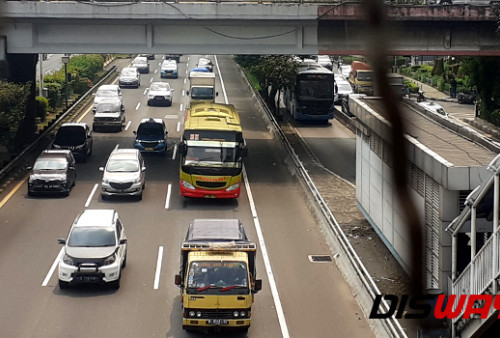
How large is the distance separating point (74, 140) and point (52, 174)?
6.50 metres

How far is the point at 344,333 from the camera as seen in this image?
18.8 metres

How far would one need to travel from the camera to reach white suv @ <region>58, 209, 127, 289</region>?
2109 cm

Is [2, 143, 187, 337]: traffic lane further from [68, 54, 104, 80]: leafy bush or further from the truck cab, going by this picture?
[68, 54, 104, 80]: leafy bush

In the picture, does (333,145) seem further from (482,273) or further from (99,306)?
(482,273)

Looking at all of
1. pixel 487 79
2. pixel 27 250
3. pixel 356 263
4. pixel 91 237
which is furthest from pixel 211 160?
pixel 487 79

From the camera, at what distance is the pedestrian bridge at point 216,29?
35562 millimetres

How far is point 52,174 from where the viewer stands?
105 feet

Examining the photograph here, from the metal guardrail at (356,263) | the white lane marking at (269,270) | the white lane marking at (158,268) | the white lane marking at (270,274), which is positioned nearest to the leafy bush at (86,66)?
the white lane marking at (269,270)

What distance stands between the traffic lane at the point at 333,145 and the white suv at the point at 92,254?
50.7ft

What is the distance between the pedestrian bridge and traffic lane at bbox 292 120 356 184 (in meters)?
5.55

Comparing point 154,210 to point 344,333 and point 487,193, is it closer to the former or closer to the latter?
point 344,333

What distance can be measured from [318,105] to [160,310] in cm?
3275

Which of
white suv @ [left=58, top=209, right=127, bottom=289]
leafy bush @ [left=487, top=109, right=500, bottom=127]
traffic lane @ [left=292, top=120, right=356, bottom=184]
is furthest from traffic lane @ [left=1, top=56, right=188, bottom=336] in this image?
leafy bush @ [left=487, top=109, right=500, bottom=127]

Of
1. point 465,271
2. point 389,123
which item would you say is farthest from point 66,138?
point 389,123
